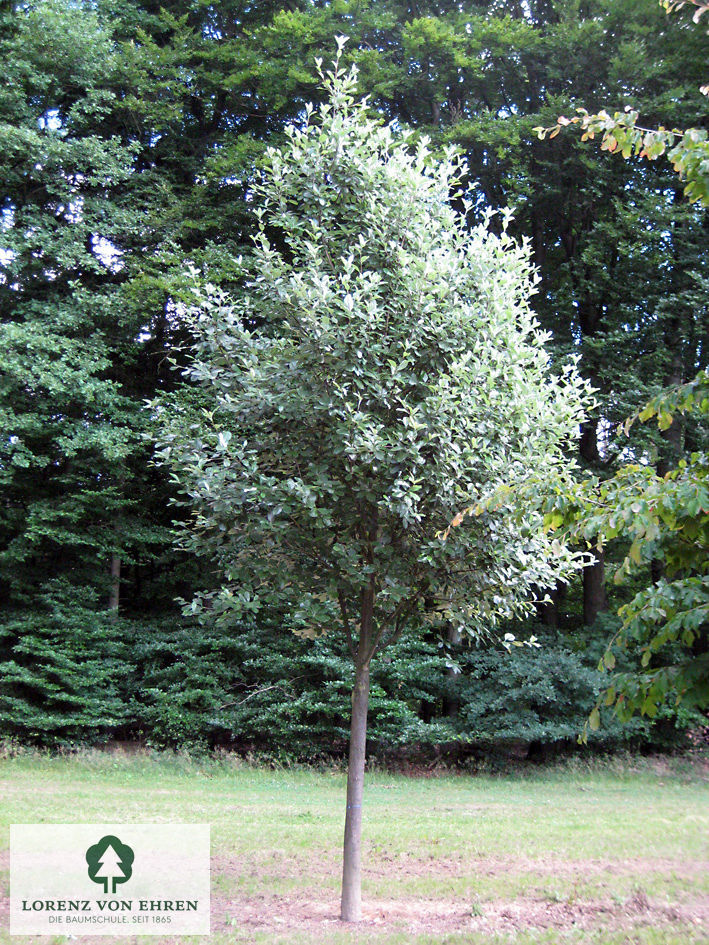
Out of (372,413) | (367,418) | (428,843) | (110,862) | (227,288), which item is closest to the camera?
(367,418)

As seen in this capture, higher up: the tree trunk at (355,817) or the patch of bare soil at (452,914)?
the tree trunk at (355,817)

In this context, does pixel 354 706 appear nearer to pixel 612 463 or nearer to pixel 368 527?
pixel 368 527

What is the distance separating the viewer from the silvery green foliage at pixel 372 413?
497 centimetres

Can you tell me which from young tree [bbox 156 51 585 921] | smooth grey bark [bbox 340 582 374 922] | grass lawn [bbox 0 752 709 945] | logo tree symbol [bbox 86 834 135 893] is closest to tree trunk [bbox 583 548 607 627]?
grass lawn [bbox 0 752 709 945]

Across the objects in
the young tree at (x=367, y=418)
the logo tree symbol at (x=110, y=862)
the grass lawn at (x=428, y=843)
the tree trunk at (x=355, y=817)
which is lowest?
the grass lawn at (x=428, y=843)

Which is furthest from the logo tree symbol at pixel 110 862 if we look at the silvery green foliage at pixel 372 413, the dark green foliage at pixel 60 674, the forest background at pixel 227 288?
the dark green foliage at pixel 60 674

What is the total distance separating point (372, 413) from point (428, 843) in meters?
4.88

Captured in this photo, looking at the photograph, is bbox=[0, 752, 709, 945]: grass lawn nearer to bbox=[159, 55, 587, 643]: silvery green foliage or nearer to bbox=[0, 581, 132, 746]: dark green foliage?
bbox=[0, 581, 132, 746]: dark green foliage

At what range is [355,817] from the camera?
5.41 meters

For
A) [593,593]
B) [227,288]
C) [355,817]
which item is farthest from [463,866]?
[227,288]

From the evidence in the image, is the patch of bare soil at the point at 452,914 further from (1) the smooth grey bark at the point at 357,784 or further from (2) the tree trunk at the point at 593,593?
(2) the tree trunk at the point at 593,593

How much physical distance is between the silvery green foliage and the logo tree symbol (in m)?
2.10

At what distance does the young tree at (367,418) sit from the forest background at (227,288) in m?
7.97

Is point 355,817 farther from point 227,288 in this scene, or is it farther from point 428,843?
point 227,288
